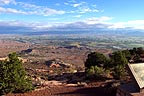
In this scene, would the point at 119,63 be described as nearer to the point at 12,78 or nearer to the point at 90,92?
the point at 90,92

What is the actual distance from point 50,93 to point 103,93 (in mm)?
6571

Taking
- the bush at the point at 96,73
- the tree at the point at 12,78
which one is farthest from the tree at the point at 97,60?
the tree at the point at 12,78

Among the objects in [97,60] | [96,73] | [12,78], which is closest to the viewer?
[12,78]

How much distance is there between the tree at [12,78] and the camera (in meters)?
33.1

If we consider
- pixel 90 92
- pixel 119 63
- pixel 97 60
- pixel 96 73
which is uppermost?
pixel 119 63

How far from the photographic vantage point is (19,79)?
3362 cm

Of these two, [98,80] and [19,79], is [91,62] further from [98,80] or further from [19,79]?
[19,79]

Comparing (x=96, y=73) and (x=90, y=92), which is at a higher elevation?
(x=96, y=73)

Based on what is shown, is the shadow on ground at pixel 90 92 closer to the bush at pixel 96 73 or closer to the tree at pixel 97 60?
the bush at pixel 96 73

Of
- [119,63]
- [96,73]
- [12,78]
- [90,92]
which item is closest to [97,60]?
A: [119,63]

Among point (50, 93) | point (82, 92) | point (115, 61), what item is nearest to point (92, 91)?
point (82, 92)

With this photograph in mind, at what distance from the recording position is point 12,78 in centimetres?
3331

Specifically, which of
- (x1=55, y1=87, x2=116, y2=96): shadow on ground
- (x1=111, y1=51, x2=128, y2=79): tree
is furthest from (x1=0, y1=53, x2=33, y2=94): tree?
(x1=111, y1=51, x2=128, y2=79): tree

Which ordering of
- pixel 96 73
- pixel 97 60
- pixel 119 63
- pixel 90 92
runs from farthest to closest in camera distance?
1. pixel 97 60
2. pixel 119 63
3. pixel 96 73
4. pixel 90 92
